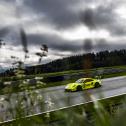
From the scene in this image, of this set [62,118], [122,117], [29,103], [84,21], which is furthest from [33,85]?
[122,117]

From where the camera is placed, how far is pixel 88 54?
177cm

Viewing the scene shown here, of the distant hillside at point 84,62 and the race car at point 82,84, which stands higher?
the distant hillside at point 84,62

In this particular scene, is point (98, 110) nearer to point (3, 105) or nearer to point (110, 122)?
point (110, 122)

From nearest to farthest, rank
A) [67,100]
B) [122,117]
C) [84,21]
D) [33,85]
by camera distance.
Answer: [122,117]
[84,21]
[67,100]
[33,85]

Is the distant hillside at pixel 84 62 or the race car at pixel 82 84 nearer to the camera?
the distant hillside at pixel 84 62

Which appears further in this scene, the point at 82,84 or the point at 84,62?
the point at 82,84

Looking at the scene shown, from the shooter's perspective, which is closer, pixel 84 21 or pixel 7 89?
pixel 84 21

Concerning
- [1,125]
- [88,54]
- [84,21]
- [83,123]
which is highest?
[84,21]

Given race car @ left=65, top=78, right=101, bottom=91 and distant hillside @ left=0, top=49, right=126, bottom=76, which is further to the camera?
race car @ left=65, top=78, right=101, bottom=91

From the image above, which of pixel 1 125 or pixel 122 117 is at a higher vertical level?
pixel 122 117

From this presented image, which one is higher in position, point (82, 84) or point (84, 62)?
point (84, 62)

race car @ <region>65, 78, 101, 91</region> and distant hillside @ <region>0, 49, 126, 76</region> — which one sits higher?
distant hillside @ <region>0, 49, 126, 76</region>

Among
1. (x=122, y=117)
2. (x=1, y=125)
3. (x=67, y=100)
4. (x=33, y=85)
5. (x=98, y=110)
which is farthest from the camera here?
(x=33, y=85)

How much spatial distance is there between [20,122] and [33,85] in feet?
4.27
